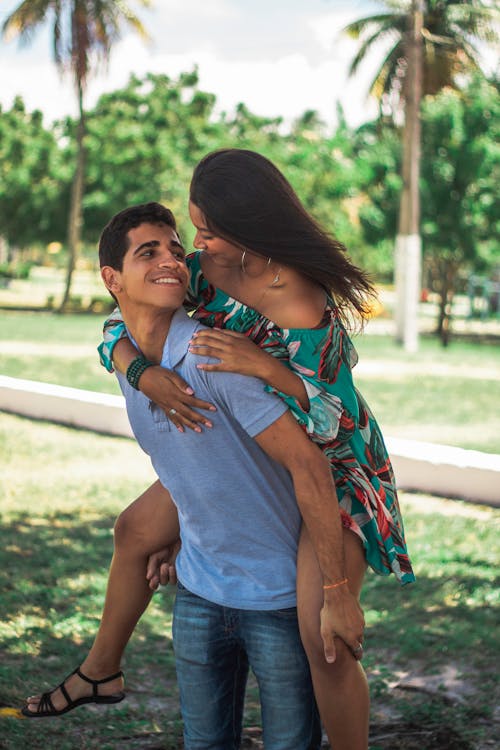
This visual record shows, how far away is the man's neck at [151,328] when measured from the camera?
2.31 m

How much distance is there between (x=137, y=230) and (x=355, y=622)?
99 centimetres

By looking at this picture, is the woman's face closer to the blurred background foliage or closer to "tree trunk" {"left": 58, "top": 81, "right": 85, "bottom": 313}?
the blurred background foliage

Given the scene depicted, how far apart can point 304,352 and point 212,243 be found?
0.32m

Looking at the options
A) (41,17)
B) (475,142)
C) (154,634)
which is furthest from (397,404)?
(41,17)

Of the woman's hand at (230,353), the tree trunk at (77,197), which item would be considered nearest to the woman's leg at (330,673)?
the woman's hand at (230,353)

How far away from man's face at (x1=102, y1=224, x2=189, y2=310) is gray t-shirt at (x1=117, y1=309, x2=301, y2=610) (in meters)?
0.07

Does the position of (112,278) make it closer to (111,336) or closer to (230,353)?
(111,336)

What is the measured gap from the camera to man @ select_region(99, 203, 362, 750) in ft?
6.72

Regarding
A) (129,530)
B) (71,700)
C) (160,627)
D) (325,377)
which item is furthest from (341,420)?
(160,627)

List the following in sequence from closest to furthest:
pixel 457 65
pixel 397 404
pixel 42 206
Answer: pixel 397 404 < pixel 457 65 < pixel 42 206

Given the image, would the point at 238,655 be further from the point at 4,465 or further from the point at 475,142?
the point at 475,142

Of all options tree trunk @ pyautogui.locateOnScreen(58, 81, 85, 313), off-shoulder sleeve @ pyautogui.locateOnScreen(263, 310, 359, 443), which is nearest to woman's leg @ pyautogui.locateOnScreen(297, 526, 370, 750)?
off-shoulder sleeve @ pyautogui.locateOnScreen(263, 310, 359, 443)

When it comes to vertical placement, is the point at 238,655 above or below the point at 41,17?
below

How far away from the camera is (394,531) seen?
7.41 ft
